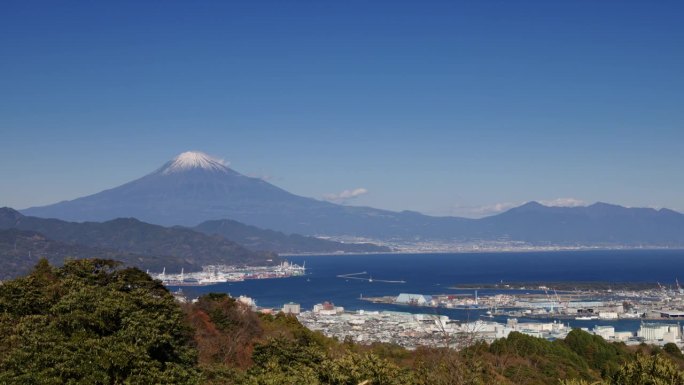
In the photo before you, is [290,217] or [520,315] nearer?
[520,315]

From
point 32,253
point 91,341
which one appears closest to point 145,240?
point 32,253

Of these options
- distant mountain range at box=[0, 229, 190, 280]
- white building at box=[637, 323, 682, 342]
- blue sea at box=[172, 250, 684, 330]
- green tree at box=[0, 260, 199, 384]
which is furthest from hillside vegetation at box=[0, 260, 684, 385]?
distant mountain range at box=[0, 229, 190, 280]

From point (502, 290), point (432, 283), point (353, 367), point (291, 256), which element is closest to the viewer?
point (353, 367)

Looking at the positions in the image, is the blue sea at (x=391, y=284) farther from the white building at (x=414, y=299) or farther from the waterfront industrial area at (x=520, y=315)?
the waterfront industrial area at (x=520, y=315)

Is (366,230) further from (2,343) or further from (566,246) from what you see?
(2,343)

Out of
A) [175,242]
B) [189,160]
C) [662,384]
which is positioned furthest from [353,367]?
[189,160]

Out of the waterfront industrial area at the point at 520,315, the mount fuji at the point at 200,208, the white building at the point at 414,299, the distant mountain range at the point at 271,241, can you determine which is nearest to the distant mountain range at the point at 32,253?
the waterfront industrial area at the point at 520,315

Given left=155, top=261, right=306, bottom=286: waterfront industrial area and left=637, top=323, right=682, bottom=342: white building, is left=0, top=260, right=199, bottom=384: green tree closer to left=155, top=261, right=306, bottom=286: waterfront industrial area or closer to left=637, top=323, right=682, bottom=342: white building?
left=637, top=323, right=682, bottom=342: white building

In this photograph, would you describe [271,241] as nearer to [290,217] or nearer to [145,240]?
[145,240]
